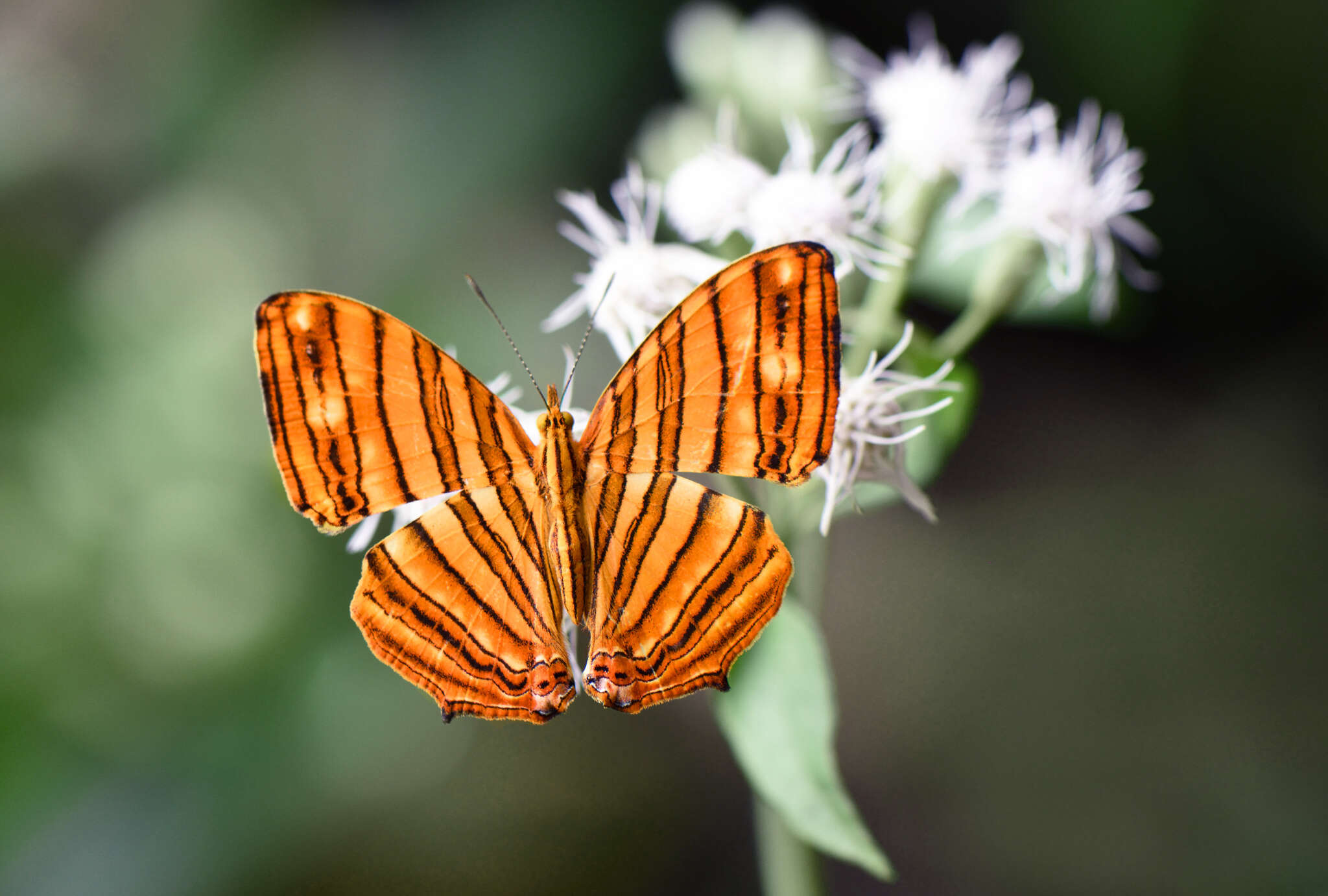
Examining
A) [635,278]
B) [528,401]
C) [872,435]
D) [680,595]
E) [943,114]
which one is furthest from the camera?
[528,401]

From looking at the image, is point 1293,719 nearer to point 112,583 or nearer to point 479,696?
point 479,696

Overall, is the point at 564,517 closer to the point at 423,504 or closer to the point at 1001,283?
the point at 423,504

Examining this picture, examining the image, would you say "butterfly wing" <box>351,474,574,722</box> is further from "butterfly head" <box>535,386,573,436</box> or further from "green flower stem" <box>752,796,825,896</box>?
"green flower stem" <box>752,796,825,896</box>


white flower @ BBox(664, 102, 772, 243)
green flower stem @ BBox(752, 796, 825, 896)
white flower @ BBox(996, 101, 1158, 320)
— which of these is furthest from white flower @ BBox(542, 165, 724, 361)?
green flower stem @ BBox(752, 796, 825, 896)

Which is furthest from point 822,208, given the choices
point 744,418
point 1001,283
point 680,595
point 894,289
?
point 680,595

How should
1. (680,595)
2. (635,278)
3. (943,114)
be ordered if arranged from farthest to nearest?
(943,114), (635,278), (680,595)

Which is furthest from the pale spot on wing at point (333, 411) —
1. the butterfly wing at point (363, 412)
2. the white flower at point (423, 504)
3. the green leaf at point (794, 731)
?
the green leaf at point (794, 731)

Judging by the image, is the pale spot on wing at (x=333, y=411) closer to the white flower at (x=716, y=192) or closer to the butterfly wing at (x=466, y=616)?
the butterfly wing at (x=466, y=616)
